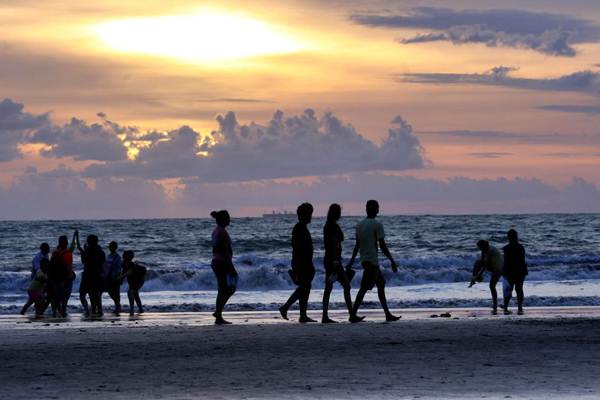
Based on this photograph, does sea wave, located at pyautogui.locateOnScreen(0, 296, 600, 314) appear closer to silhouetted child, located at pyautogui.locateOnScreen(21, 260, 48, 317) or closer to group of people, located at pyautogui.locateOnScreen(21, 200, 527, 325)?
silhouetted child, located at pyautogui.locateOnScreen(21, 260, 48, 317)

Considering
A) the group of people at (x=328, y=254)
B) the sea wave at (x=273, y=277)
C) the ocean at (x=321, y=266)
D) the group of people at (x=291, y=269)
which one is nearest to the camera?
the group of people at (x=328, y=254)

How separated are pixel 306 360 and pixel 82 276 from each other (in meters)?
10.5

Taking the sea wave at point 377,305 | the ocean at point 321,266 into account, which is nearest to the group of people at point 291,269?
the sea wave at point 377,305

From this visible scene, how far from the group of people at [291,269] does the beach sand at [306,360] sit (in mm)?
669

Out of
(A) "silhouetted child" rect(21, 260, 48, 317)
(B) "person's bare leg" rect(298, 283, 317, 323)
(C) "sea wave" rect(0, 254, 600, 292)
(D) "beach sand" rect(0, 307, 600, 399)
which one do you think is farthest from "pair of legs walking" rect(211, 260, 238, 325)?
(C) "sea wave" rect(0, 254, 600, 292)

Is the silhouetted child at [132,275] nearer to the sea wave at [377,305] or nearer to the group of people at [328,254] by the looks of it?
the sea wave at [377,305]

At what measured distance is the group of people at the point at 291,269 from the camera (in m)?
16.8

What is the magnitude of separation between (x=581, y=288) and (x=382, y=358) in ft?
72.1

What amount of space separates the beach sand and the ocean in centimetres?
854

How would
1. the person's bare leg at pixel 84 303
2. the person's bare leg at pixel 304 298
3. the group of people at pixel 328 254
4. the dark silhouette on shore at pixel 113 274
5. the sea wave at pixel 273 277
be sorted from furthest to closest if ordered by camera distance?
the sea wave at pixel 273 277 → the dark silhouette on shore at pixel 113 274 → the person's bare leg at pixel 84 303 → the person's bare leg at pixel 304 298 → the group of people at pixel 328 254

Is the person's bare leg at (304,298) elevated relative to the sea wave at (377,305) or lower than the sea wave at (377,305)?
elevated

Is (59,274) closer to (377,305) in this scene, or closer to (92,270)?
(92,270)

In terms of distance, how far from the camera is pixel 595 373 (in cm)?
1070

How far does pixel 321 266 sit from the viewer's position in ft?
156
